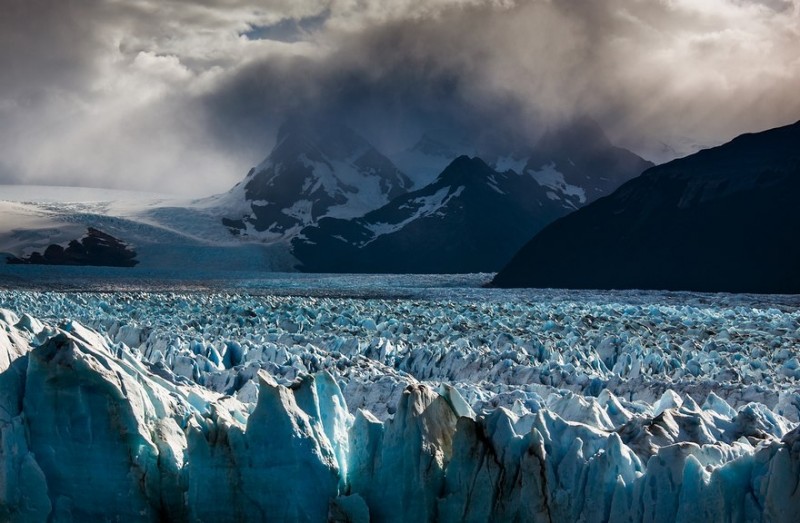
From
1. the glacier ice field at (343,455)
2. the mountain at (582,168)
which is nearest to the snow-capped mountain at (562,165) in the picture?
the mountain at (582,168)

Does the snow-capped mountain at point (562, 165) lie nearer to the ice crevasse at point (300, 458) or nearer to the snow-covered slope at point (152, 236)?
the snow-covered slope at point (152, 236)

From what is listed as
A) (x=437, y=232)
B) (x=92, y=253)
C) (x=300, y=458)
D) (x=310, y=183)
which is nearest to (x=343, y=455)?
(x=300, y=458)

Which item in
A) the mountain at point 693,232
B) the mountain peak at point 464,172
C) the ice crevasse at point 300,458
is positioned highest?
the mountain peak at point 464,172

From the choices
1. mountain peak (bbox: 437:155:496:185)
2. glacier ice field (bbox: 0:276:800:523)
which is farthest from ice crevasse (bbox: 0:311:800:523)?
mountain peak (bbox: 437:155:496:185)

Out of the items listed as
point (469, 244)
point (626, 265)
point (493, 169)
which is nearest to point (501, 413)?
point (626, 265)

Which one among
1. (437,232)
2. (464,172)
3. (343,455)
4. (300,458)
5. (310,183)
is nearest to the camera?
(300,458)

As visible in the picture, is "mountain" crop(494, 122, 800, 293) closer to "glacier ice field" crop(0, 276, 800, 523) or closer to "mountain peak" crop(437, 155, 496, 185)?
"glacier ice field" crop(0, 276, 800, 523)

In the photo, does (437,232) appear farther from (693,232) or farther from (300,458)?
(300,458)
